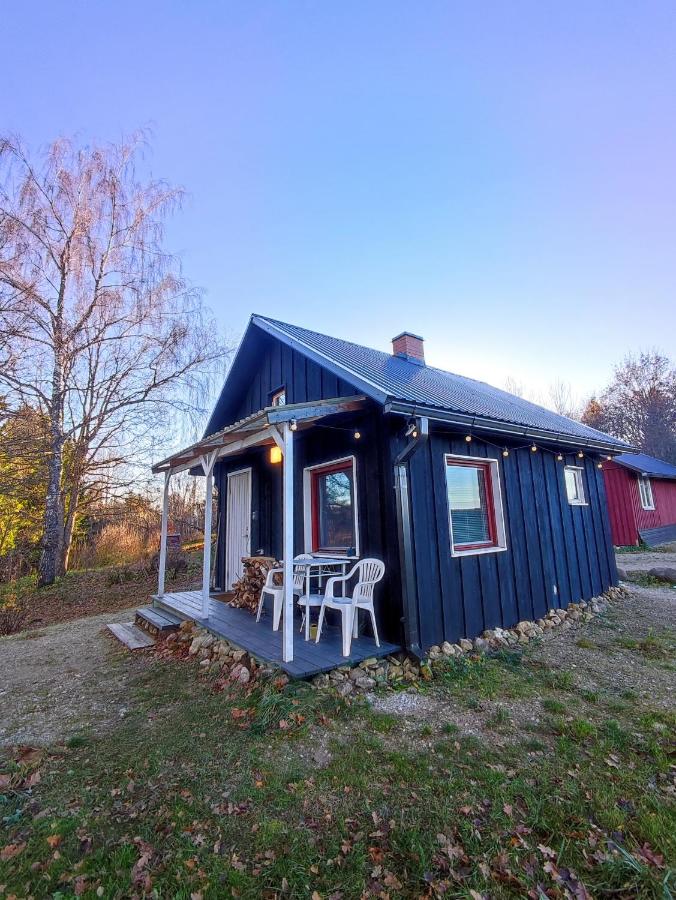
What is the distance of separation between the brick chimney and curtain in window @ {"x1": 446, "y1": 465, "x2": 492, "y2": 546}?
397cm

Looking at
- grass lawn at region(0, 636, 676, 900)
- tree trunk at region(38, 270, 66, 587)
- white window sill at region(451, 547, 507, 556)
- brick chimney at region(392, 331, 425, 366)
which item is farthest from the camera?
tree trunk at region(38, 270, 66, 587)

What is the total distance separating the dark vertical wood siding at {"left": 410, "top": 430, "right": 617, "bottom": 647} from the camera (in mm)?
4746

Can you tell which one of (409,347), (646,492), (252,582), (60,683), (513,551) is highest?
(409,347)

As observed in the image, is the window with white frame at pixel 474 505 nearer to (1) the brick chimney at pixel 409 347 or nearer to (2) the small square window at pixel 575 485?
(2) the small square window at pixel 575 485

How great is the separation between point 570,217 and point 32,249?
39.9 ft

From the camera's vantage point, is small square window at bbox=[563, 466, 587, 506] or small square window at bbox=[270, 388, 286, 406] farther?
small square window at bbox=[563, 466, 587, 506]

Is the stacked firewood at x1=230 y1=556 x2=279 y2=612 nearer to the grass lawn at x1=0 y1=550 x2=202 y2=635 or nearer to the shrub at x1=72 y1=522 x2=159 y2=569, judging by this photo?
the grass lawn at x1=0 y1=550 x2=202 y2=635

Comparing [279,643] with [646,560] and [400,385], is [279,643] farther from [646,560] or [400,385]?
[646,560]

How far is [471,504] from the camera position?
5633 millimetres

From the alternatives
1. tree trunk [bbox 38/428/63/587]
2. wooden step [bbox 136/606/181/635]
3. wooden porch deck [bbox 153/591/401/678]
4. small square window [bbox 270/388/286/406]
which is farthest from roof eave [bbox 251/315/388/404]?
tree trunk [bbox 38/428/63/587]

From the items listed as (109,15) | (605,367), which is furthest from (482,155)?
(605,367)

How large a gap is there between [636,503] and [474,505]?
12.9m

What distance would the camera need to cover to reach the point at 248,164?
888 cm

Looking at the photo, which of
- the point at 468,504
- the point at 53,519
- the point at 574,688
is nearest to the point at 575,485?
the point at 468,504
